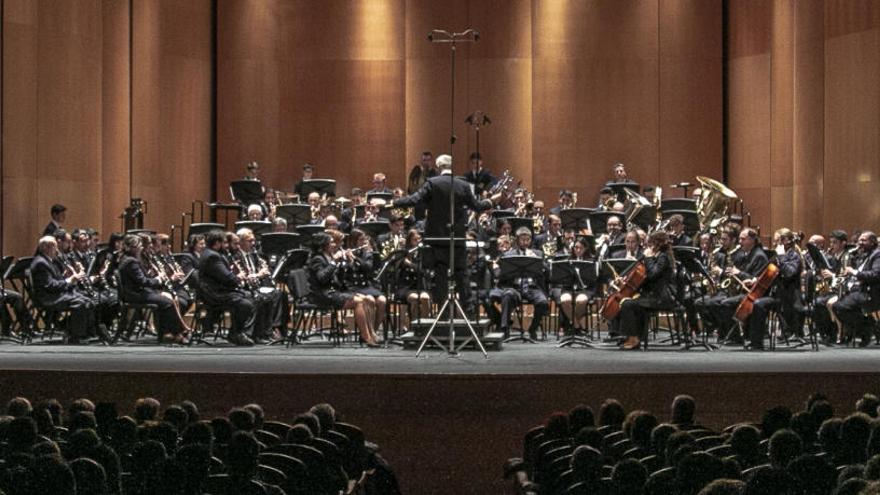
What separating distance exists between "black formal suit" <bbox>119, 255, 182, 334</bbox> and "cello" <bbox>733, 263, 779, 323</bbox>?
5896 mm

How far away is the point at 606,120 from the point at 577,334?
6016mm

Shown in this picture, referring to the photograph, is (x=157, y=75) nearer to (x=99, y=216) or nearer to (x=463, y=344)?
(x=99, y=216)

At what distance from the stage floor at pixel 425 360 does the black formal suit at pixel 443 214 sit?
0.81 meters

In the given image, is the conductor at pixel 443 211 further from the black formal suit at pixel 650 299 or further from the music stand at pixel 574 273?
the music stand at pixel 574 273

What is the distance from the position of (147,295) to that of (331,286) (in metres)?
1.97

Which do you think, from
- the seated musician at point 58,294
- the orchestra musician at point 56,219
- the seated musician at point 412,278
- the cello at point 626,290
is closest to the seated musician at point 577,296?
the cello at point 626,290

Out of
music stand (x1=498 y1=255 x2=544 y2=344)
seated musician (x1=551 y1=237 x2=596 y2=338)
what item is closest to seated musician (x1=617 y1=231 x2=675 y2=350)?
music stand (x1=498 y1=255 x2=544 y2=344)

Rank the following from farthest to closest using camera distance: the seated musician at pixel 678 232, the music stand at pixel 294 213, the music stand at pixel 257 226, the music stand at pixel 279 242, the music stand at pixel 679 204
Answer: the music stand at pixel 294 213
the music stand at pixel 679 204
the music stand at pixel 257 226
the seated musician at pixel 678 232
the music stand at pixel 279 242

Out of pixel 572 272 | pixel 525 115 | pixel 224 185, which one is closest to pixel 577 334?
pixel 572 272

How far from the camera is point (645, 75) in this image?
19.2 meters

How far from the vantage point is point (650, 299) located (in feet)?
41.0

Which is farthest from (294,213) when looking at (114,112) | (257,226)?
(114,112)

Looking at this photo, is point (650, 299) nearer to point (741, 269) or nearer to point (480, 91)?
point (741, 269)

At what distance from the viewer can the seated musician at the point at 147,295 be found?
521 inches
